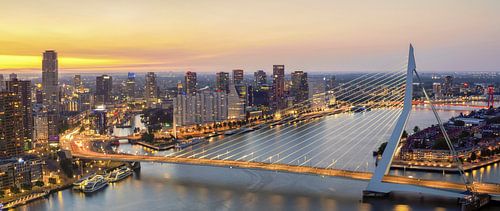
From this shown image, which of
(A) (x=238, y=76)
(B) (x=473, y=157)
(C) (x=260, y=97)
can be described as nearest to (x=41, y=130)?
(B) (x=473, y=157)

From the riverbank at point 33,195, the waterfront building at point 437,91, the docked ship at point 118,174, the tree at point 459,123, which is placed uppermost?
the waterfront building at point 437,91

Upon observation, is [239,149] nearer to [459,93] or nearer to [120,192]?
[120,192]

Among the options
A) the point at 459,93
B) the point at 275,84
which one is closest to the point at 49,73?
the point at 275,84

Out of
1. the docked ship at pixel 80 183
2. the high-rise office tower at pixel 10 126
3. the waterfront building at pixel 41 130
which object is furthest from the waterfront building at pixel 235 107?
the docked ship at pixel 80 183

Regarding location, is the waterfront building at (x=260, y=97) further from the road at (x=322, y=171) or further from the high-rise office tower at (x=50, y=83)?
the road at (x=322, y=171)

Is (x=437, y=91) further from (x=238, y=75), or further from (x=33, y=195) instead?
(x=33, y=195)

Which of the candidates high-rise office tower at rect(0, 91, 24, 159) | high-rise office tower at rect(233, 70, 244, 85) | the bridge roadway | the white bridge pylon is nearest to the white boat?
the bridge roadway

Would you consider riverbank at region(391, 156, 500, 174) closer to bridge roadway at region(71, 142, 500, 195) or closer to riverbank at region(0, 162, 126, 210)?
bridge roadway at region(71, 142, 500, 195)
